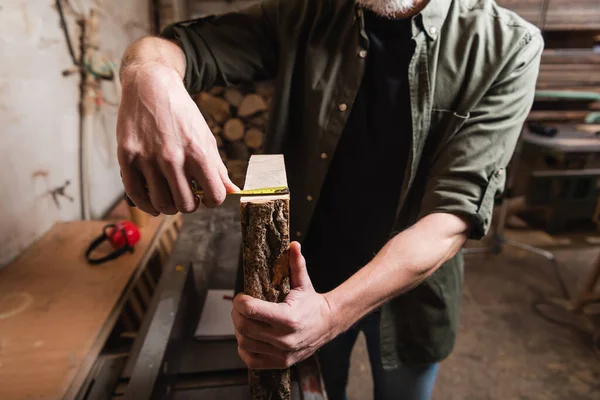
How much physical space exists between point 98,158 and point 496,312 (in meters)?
2.19

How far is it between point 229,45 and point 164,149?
1.52 ft

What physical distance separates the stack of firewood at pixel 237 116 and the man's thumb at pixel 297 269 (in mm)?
2303

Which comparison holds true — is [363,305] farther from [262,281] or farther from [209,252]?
[209,252]

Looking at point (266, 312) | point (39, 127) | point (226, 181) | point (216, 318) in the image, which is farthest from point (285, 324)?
point (39, 127)

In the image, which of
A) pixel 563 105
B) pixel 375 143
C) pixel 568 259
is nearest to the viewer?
pixel 375 143

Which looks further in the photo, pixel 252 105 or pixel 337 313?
pixel 252 105

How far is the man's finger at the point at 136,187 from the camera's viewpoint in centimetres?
55

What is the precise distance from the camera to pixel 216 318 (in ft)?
3.92

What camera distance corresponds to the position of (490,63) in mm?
794

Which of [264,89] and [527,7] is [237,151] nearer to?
[264,89]

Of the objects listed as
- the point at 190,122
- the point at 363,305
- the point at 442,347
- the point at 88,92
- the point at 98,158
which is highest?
the point at 190,122

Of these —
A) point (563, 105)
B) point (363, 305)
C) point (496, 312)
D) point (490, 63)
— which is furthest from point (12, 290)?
point (563, 105)

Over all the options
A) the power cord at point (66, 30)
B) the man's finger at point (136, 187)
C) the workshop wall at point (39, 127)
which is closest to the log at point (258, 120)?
the workshop wall at point (39, 127)

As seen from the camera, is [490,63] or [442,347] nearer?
[490,63]
